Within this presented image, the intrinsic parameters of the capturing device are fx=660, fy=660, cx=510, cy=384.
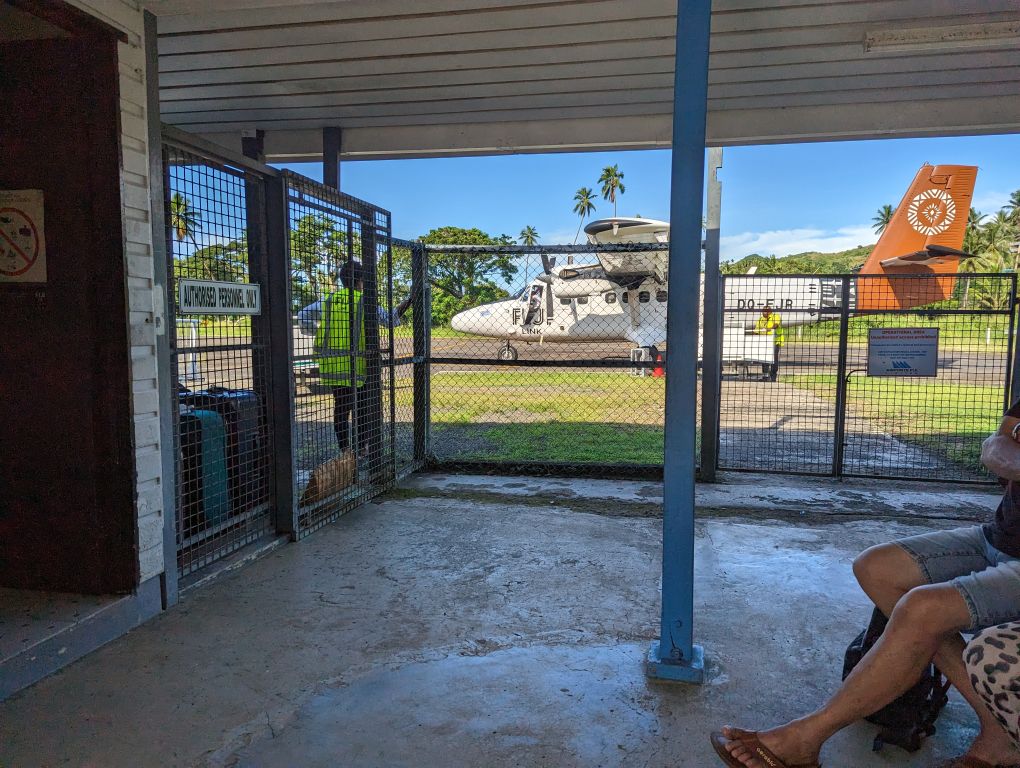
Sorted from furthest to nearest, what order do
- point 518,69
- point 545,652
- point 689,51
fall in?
1. point 518,69
2. point 545,652
3. point 689,51

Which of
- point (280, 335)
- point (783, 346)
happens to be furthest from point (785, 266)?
point (280, 335)

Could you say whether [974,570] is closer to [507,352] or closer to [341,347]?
[341,347]

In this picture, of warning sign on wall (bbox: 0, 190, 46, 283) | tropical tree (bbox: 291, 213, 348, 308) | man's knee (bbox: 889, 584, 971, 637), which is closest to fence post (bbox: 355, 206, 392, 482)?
tropical tree (bbox: 291, 213, 348, 308)

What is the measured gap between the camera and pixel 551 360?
629cm

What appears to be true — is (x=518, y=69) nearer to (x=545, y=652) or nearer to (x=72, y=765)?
(x=545, y=652)

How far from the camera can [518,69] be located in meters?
4.75

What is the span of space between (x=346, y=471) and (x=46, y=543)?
224 cm

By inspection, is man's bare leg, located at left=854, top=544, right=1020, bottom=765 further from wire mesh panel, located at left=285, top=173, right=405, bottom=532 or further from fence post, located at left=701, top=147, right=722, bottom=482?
fence post, located at left=701, top=147, right=722, bottom=482

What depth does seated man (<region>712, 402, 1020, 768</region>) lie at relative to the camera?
6.31ft

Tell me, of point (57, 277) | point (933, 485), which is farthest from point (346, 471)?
point (933, 485)

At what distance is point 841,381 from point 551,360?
2.87 meters

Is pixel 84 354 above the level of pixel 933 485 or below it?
above

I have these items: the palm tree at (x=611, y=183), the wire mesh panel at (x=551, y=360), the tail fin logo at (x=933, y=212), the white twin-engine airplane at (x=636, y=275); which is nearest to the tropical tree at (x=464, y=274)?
the wire mesh panel at (x=551, y=360)

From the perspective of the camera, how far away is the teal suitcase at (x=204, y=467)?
3920 millimetres
